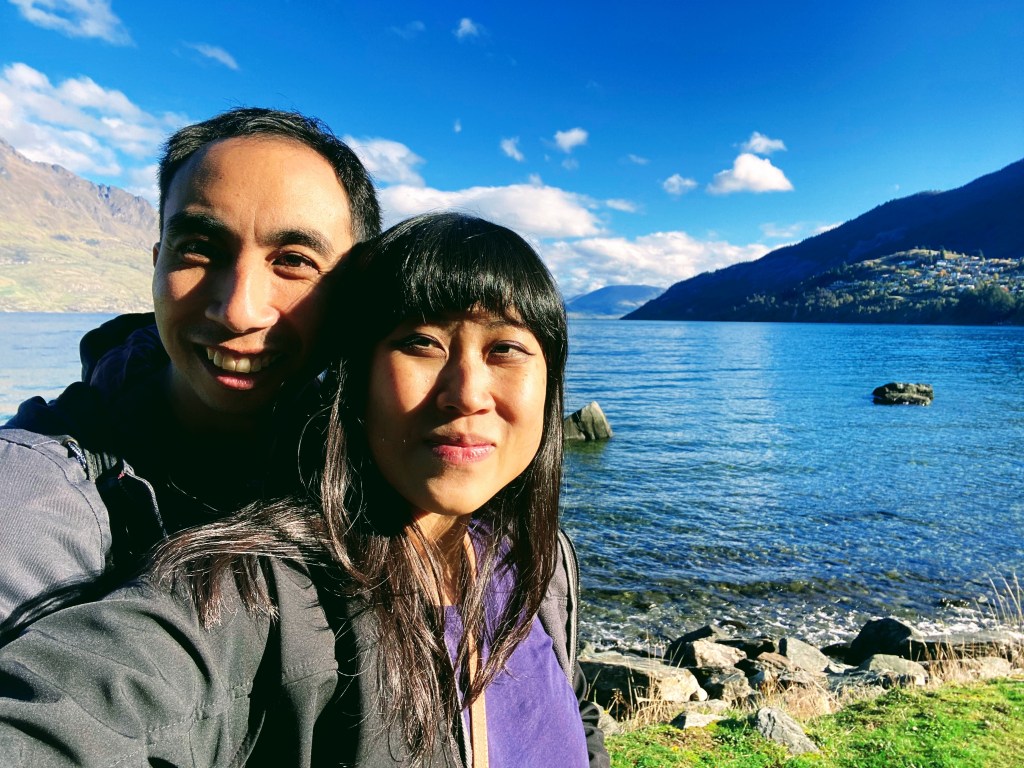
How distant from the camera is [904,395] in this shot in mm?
39281

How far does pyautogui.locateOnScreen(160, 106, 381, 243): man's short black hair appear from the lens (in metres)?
2.28

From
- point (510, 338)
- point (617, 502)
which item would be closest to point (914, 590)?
point (617, 502)

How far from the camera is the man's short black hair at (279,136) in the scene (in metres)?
2.28

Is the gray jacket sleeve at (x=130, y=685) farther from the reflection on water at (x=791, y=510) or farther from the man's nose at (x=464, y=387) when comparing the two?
the reflection on water at (x=791, y=510)

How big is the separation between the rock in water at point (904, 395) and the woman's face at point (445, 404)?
143ft

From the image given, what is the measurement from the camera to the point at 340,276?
7.58ft

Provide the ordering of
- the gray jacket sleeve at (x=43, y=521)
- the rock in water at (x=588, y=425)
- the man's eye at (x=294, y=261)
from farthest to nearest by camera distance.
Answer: the rock in water at (x=588, y=425) → the man's eye at (x=294, y=261) → the gray jacket sleeve at (x=43, y=521)

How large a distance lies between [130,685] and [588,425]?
80.2 ft

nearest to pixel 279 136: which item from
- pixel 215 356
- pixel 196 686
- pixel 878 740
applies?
pixel 215 356

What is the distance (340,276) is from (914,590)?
13.5 meters

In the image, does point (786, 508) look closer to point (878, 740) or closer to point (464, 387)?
point (878, 740)

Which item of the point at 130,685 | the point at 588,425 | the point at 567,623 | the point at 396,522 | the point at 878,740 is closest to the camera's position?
the point at 130,685

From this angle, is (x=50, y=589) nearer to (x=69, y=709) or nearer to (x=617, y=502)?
(x=69, y=709)

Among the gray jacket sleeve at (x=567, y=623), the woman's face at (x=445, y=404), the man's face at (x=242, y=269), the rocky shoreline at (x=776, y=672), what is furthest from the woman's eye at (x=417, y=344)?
the rocky shoreline at (x=776, y=672)
